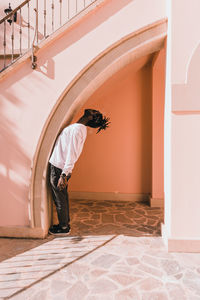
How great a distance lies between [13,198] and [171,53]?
3520 millimetres

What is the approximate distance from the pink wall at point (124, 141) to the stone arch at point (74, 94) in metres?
2.51

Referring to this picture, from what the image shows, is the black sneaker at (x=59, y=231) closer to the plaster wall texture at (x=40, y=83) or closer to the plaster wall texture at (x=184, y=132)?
the plaster wall texture at (x=40, y=83)

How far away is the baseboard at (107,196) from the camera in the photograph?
22.0 feet

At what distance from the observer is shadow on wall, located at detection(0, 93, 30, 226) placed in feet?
13.4

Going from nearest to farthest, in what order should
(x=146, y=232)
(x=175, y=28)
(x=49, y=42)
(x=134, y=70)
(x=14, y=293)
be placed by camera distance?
(x=14, y=293) → (x=175, y=28) → (x=49, y=42) → (x=146, y=232) → (x=134, y=70)

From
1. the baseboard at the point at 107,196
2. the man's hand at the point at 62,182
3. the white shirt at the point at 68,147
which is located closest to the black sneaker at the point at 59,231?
the man's hand at the point at 62,182

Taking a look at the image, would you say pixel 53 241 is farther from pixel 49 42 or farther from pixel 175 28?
pixel 175 28

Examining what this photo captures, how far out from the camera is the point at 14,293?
104 inches

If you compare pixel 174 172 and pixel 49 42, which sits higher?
pixel 49 42

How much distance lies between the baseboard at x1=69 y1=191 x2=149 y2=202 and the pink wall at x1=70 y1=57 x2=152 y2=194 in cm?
12

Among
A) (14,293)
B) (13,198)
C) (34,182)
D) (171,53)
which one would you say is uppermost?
(171,53)

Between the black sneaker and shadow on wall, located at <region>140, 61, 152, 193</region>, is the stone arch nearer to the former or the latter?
the black sneaker

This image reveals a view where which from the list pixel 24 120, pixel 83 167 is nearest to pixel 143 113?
pixel 83 167

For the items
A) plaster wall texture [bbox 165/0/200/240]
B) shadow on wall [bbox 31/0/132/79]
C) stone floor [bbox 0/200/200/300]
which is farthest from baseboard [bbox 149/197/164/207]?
shadow on wall [bbox 31/0/132/79]
